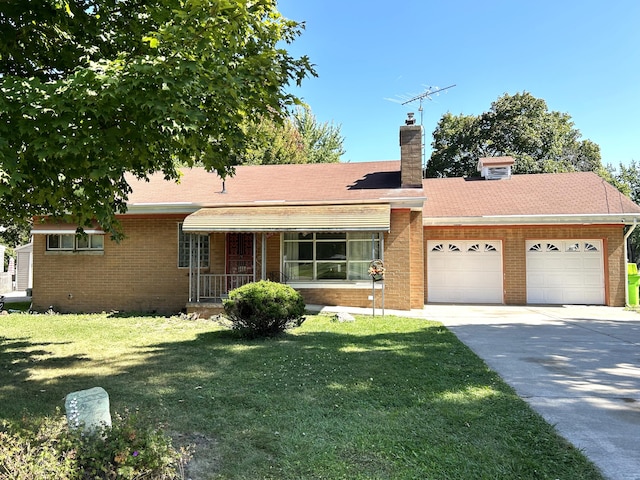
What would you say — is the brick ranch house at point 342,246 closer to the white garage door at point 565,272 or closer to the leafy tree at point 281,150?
the white garage door at point 565,272

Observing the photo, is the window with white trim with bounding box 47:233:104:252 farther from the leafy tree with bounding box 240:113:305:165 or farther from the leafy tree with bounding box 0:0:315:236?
the leafy tree with bounding box 240:113:305:165

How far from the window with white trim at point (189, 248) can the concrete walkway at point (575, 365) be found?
4685 mm

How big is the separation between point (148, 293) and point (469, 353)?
34.5 feet

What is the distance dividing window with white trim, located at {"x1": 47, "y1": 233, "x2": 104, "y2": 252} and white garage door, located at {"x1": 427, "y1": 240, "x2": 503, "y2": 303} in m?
11.8

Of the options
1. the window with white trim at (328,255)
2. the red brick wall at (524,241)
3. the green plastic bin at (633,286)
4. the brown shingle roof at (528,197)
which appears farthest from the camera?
the brown shingle roof at (528,197)

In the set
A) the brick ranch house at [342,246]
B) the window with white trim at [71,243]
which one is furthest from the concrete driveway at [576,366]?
the window with white trim at [71,243]

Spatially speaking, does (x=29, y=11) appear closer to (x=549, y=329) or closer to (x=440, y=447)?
(x=440, y=447)

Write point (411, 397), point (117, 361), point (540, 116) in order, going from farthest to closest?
1. point (540, 116)
2. point (117, 361)
3. point (411, 397)

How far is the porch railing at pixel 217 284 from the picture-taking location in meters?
13.3

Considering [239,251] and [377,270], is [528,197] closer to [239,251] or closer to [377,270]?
[377,270]

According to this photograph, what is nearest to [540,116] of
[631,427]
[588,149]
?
[588,149]

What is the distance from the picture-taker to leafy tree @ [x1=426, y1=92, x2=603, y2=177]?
30547 millimetres

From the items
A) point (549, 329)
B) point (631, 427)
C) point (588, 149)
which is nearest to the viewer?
point (631, 427)

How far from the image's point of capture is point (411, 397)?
511 cm
